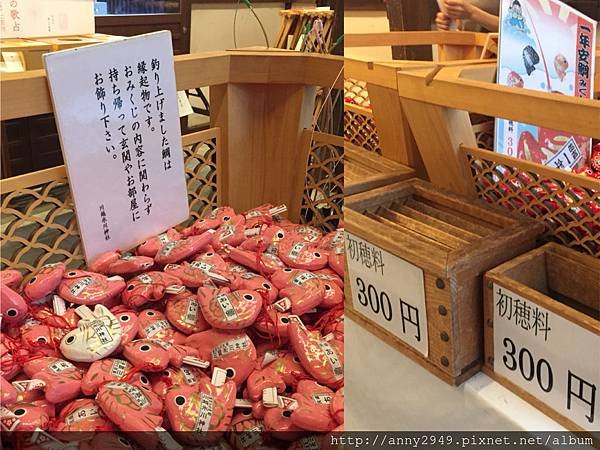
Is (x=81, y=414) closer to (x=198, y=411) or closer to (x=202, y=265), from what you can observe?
(x=198, y=411)

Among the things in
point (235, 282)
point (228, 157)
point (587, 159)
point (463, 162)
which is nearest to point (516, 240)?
point (463, 162)

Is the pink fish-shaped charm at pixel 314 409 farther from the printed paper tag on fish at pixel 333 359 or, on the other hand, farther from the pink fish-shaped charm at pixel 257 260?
the pink fish-shaped charm at pixel 257 260

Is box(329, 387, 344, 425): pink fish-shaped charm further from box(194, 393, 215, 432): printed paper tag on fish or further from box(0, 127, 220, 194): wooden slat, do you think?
box(0, 127, 220, 194): wooden slat

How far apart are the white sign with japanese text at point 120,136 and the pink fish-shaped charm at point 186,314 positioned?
18cm

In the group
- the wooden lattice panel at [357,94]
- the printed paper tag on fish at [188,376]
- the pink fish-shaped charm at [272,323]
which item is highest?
the wooden lattice panel at [357,94]

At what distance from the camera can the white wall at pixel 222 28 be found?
2.81 feet

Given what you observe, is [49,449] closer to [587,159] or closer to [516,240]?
[516,240]

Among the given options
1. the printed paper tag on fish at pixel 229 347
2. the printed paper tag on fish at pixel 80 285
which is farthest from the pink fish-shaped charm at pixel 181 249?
the printed paper tag on fish at pixel 229 347

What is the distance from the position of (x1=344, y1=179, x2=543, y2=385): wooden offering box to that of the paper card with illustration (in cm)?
9

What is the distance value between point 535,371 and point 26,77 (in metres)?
0.67

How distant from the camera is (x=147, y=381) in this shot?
58cm

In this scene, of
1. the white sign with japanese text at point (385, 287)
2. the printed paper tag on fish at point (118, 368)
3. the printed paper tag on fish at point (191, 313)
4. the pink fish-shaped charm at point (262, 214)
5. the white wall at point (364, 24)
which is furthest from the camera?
the pink fish-shaped charm at point (262, 214)

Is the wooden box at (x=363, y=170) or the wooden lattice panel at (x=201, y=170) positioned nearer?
the wooden box at (x=363, y=170)

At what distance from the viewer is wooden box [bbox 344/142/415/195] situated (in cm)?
48
